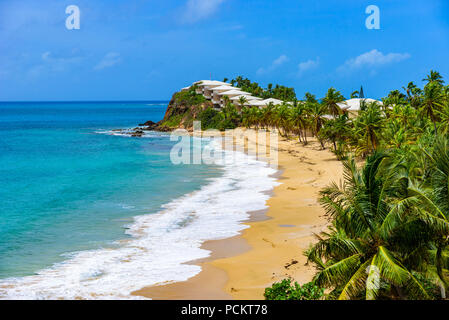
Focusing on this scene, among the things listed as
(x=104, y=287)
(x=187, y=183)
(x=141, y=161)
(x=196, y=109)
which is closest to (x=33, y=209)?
(x=187, y=183)

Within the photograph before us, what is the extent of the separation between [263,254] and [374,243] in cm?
783

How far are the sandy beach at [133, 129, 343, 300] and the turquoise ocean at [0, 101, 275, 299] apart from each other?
894mm

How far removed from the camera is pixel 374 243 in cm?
1063

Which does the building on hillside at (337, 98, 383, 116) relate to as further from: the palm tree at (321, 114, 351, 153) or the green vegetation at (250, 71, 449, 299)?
the green vegetation at (250, 71, 449, 299)

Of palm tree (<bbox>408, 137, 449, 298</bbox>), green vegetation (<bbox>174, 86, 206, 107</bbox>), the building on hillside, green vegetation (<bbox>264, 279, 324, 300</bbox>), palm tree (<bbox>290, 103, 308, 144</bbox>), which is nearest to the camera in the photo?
palm tree (<bbox>408, 137, 449, 298</bbox>)

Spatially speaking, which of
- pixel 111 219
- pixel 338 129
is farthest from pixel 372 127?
pixel 111 219

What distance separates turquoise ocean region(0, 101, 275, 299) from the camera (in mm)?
16125

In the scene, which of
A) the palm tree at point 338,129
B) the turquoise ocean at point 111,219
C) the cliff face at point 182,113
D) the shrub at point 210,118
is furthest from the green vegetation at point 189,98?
the palm tree at point 338,129

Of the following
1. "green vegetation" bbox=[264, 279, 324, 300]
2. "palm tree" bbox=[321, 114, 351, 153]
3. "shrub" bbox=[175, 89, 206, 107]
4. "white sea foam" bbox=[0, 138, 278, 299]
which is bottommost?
"white sea foam" bbox=[0, 138, 278, 299]

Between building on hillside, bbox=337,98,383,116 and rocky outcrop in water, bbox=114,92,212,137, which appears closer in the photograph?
building on hillside, bbox=337,98,383,116

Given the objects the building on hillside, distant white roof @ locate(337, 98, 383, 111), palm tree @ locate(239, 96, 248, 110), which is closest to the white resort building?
palm tree @ locate(239, 96, 248, 110)

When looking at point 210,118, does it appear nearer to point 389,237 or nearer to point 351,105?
point 351,105
